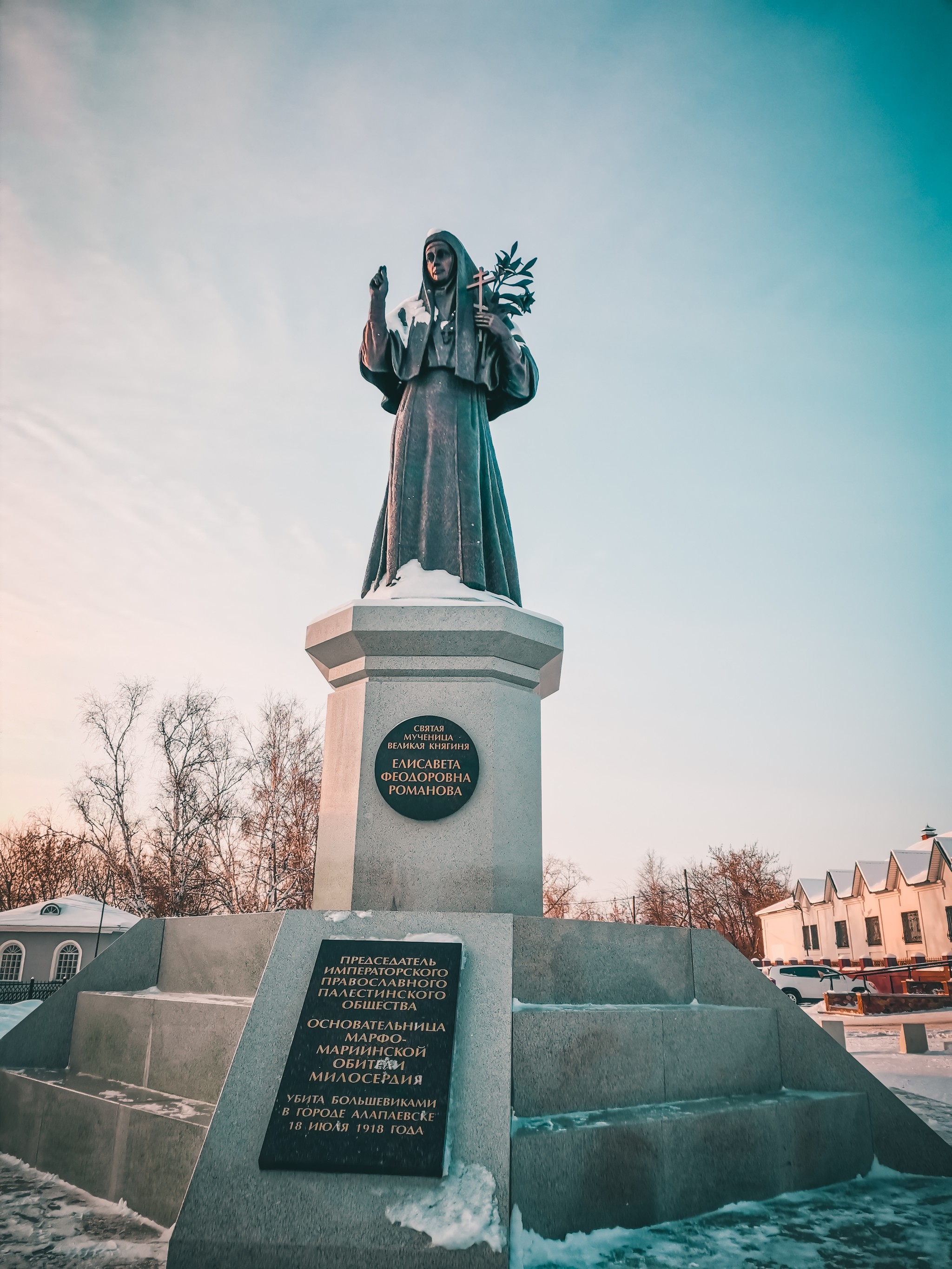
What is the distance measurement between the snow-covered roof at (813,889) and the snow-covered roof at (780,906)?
64cm

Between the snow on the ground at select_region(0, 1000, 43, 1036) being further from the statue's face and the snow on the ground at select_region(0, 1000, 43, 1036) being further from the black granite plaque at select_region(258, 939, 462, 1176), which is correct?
the statue's face

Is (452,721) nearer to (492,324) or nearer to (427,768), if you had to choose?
(427,768)

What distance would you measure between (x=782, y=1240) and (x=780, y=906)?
55.2 m

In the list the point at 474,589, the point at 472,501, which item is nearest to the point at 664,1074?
the point at 474,589

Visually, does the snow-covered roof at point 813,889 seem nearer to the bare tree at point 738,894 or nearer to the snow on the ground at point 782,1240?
the bare tree at point 738,894

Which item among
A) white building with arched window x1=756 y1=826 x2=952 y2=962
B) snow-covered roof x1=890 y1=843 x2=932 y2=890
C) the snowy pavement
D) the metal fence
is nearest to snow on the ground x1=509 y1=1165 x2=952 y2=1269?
the snowy pavement

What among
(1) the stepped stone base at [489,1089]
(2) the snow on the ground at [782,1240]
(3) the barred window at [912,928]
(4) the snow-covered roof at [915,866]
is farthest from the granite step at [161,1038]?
(3) the barred window at [912,928]

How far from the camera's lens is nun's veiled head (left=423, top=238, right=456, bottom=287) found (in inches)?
295

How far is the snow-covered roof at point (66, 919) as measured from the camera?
26344 mm

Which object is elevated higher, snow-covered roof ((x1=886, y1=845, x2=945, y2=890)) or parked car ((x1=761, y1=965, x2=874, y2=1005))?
snow-covered roof ((x1=886, y1=845, x2=945, y2=890))

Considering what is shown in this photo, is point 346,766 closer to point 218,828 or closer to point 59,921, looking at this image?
point 218,828

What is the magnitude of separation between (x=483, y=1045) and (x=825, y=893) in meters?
52.4

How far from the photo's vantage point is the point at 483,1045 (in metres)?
3.56

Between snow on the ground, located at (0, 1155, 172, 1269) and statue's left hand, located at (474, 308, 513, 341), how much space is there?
710 centimetres
